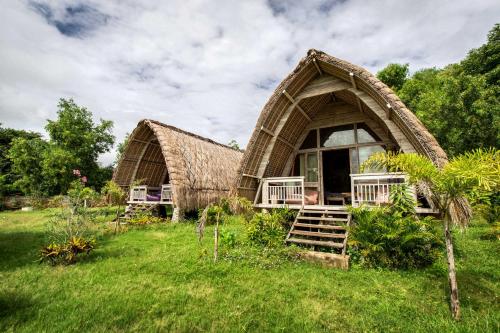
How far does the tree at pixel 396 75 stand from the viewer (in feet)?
67.1

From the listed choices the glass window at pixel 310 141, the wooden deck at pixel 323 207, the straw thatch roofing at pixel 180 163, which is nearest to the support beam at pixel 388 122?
the wooden deck at pixel 323 207

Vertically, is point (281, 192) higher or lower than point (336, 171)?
lower

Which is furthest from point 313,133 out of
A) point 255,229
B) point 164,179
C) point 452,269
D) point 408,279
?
point 164,179

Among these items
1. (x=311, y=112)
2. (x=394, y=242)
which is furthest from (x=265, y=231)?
(x=311, y=112)

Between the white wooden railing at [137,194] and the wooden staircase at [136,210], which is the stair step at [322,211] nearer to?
the wooden staircase at [136,210]

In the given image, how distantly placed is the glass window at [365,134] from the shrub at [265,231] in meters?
4.91

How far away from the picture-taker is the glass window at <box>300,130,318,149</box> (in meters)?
10.4

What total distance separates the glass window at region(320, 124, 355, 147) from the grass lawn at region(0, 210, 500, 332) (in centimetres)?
517

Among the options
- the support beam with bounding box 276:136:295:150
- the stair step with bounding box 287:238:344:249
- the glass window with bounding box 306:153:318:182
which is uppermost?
the support beam with bounding box 276:136:295:150

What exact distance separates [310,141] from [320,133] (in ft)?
1.79

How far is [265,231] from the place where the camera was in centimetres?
695

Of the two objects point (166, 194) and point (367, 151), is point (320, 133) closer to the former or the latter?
point (367, 151)

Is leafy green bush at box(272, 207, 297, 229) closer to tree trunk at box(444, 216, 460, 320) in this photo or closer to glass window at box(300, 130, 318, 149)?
glass window at box(300, 130, 318, 149)

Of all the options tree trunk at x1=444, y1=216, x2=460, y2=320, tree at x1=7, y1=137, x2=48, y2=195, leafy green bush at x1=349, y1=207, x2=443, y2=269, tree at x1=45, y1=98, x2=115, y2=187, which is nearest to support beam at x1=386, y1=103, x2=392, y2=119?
leafy green bush at x1=349, y1=207, x2=443, y2=269
